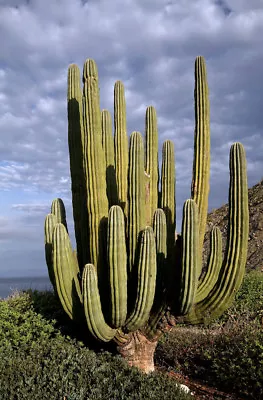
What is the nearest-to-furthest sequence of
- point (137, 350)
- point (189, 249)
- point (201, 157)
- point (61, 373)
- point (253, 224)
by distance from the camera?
point (61, 373) → point (189, 249) → point (137, 350) → point (201, 157) → point (253, 224)

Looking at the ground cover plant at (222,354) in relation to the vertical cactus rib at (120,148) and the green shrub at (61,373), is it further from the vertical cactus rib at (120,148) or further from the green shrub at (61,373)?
the vertical cactus rib at (120,148)

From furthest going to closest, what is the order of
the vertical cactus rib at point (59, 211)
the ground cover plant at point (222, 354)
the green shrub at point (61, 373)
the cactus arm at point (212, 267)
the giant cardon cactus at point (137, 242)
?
the vertical cactus rib at point (59, 211), the cactus arm at point (212, 267), the ground cover plant at point (222, 354), the giant cardon cactus at point (137, 242), the green shrub at point (61, 373)

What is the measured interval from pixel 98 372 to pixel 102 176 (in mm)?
2546

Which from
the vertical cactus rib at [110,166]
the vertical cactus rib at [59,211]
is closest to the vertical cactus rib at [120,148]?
the vertical cactus rib at [110,166]

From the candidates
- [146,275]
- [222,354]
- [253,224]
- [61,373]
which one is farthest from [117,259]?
[253,224]

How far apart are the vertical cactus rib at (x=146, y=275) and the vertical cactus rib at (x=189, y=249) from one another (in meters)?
0.38

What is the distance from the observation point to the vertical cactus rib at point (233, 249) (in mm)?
5629

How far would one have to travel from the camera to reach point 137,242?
5.68 meters

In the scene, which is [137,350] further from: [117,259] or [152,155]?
[152,155]

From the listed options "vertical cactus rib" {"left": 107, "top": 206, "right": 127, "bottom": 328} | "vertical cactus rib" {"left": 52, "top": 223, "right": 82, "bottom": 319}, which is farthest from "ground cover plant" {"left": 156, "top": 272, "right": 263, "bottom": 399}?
"vertical cactus rib" {"left": 52, "top": 223, "right": 82, "bottom": 319}

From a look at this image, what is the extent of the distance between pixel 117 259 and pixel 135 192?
938 millimetres

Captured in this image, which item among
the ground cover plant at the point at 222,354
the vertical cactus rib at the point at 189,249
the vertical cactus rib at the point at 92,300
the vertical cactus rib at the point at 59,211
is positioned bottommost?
the ground cover plant at the point at 222,354

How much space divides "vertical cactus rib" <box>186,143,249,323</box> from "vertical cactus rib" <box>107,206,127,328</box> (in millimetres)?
1244

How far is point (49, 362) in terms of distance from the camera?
5340 millimetres
